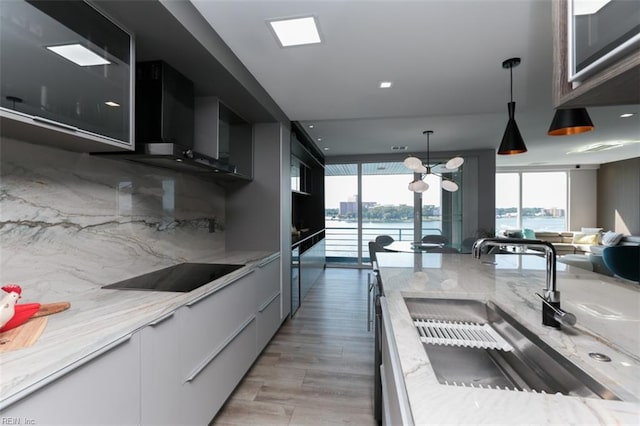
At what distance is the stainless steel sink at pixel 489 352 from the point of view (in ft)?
2.76

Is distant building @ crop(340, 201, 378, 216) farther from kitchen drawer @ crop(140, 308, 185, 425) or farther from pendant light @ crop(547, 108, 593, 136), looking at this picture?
kitchen drawer @ crop(140, 308, 185, 425)

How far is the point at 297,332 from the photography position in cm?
311

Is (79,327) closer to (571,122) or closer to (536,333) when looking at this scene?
(536,333)

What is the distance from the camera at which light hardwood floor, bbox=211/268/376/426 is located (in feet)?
6.15

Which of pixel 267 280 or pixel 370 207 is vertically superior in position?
pixel 370 207

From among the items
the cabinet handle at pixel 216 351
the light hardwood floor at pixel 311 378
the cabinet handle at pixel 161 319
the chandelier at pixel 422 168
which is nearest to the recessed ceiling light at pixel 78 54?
the cabinet handle at pixel 161 319

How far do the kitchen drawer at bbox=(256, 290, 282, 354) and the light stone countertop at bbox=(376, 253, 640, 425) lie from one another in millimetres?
1282

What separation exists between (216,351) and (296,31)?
6.61 feet

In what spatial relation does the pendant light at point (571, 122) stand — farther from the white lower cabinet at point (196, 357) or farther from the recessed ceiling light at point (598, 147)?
the recessed ceiling light at point (598, 147)

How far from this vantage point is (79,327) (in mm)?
1052

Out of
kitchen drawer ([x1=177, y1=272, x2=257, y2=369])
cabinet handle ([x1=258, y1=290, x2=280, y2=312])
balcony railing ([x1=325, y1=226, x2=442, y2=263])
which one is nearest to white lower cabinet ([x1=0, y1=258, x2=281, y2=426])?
kitchen drawer ([x1=177, y1=272, x2=257, y2=369])

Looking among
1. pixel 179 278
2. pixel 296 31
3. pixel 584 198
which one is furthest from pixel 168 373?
pixel 584 198

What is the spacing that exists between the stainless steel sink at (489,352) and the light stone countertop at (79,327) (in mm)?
1122

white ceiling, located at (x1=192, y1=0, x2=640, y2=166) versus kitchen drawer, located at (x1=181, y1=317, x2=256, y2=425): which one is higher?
white ceiling, located at (x1=192, y1=0, x2=640, y2=166)
